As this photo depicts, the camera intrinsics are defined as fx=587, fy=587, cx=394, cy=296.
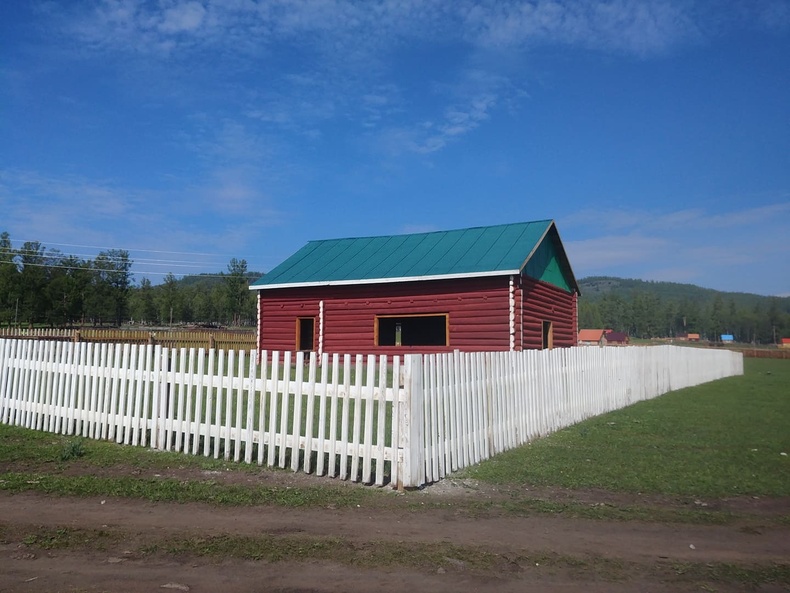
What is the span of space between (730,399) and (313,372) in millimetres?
14758

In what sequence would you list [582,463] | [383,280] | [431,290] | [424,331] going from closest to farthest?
[582,463], [431,290], [383,280], [424,331]

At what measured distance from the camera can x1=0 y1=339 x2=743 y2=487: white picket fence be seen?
6.36 meters

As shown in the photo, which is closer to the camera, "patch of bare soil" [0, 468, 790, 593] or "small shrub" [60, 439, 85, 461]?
"patch of bare soil" [0, 468, 790, 593]

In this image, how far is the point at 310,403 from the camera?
6.74m

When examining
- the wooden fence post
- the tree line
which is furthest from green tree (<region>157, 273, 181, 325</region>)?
the wooden fence post

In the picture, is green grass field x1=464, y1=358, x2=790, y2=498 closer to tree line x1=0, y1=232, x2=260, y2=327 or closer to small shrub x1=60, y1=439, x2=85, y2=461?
small shrub x1=60, y1=439, x2=85, y2=461

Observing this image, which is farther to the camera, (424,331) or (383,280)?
(424,331)

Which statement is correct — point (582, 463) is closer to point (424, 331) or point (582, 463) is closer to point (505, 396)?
point (505, 396)

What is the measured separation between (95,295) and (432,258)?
5080 cm

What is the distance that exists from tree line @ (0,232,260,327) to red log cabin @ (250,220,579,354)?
1454 inches

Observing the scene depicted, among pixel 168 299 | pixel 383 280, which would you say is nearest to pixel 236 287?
pixel 168 299

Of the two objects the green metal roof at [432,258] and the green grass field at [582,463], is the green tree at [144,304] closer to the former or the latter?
the green metal roof at [432,258]

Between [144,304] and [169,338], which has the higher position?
[144,304]

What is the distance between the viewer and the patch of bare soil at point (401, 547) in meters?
3.77
